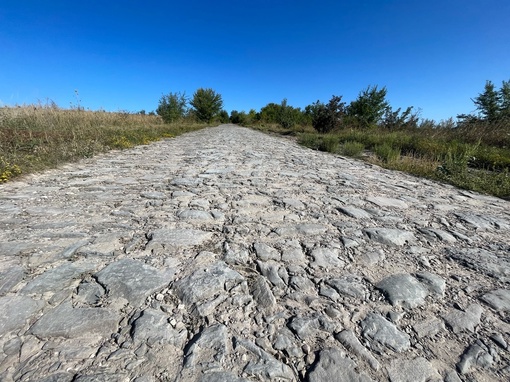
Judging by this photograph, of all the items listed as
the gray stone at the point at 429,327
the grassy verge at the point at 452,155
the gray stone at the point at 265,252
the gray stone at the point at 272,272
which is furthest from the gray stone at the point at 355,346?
the grassy verge at the point at 452,155

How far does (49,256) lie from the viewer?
1581mm

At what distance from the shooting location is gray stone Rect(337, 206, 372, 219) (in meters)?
2.52

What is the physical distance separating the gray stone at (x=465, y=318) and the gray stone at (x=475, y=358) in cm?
10

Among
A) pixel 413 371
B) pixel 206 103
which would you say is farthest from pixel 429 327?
pixel 206 103

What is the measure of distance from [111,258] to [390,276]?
1.82 meters

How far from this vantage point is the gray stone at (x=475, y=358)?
0.97m

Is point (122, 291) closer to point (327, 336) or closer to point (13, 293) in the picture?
point (13, 293)

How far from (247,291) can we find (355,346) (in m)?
0.59

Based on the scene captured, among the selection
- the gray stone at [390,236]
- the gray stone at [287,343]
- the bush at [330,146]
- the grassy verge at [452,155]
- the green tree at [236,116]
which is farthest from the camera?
the green tree at [236,116]

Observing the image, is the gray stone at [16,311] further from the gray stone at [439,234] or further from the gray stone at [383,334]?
the gray stone at [439,234]

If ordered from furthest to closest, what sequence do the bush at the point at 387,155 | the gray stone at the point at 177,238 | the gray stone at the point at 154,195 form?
the bush at the point at 387,155 → the gray stone at the point at 154,195 → the gray stone at the point at 177,238

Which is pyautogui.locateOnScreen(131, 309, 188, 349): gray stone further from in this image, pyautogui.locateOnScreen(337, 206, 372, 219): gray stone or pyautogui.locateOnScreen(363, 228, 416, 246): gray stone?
pyautogui.locateOnScreen(337, 206, 372, 219): gray stone

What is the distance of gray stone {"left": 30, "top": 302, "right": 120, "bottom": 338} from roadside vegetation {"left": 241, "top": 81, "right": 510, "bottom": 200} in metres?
5.19

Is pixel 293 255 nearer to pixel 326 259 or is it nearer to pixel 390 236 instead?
pixel 326 259
